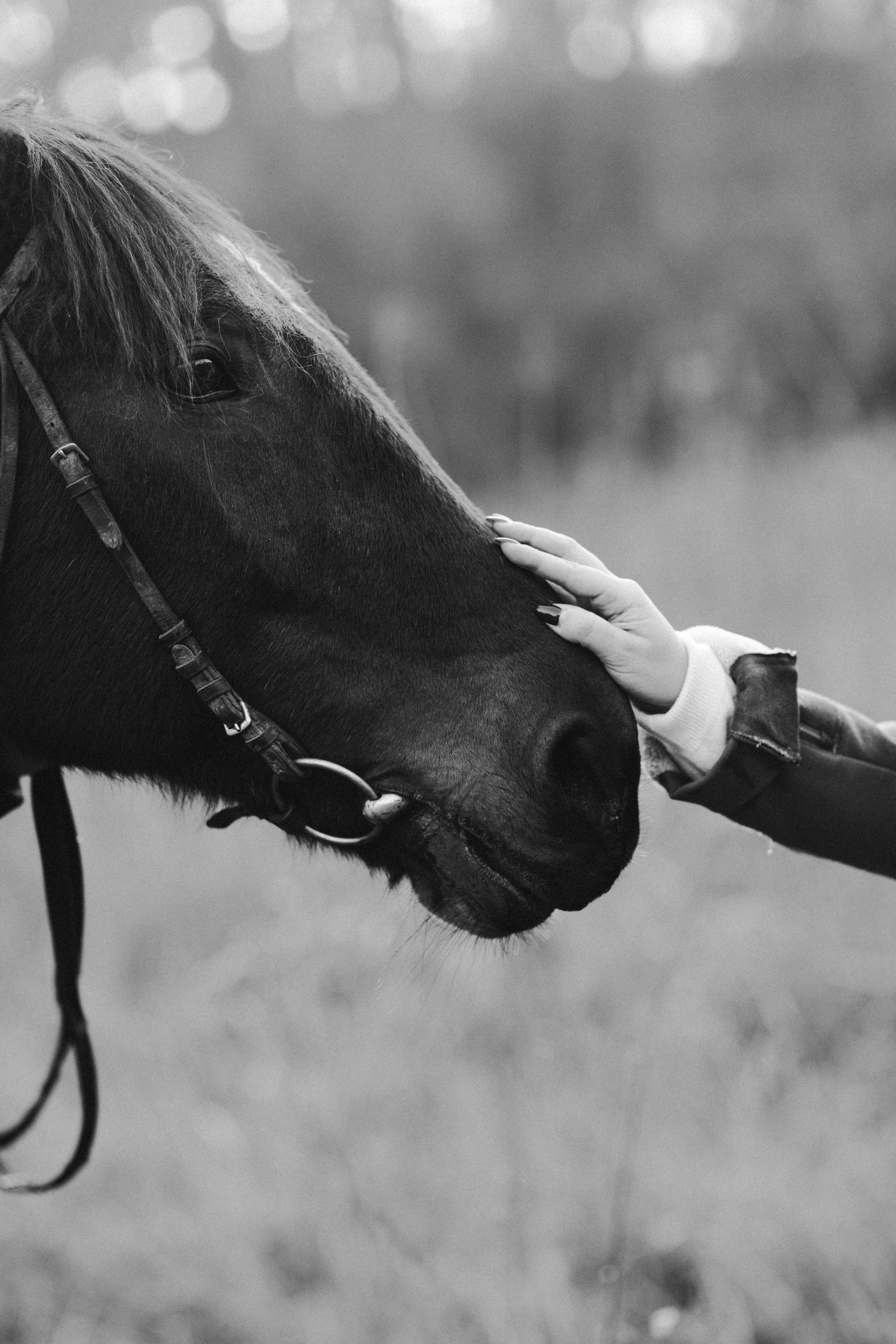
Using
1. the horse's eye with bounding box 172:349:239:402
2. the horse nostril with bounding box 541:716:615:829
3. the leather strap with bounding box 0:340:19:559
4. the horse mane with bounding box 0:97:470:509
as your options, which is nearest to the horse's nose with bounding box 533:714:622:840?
the horse nostril with bounding box 541:716:615:829

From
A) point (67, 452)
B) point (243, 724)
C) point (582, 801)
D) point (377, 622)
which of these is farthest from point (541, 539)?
point (67, 452)

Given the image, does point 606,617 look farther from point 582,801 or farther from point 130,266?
point 130,266

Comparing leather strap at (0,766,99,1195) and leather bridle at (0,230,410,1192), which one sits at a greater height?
leather bridle at (0,230,410,1192)

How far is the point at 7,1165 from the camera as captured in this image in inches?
138

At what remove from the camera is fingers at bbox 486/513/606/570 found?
1.63m

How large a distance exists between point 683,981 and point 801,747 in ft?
6.35

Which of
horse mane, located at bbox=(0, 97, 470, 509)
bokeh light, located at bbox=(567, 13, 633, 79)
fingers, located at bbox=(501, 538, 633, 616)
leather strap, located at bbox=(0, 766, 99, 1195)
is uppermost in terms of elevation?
bokeh light, located at bbox=(567, 13, 633, 79)

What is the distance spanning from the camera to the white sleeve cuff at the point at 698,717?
1.64 meters

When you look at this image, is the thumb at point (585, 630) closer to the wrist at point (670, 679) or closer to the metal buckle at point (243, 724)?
the wrist at point (670, 679)

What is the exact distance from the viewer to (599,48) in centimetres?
1366

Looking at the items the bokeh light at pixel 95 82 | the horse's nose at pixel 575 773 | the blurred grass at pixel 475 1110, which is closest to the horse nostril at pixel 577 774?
the horse's nose at pixel 575 773

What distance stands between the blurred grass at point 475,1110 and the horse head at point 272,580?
28 centimetres

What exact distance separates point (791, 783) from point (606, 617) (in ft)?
1.23

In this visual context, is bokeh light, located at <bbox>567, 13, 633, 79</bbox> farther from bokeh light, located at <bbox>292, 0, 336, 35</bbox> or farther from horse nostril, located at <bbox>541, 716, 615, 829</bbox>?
horse nostril, located at <bbox>541, 716, 615, 829</bbox>
